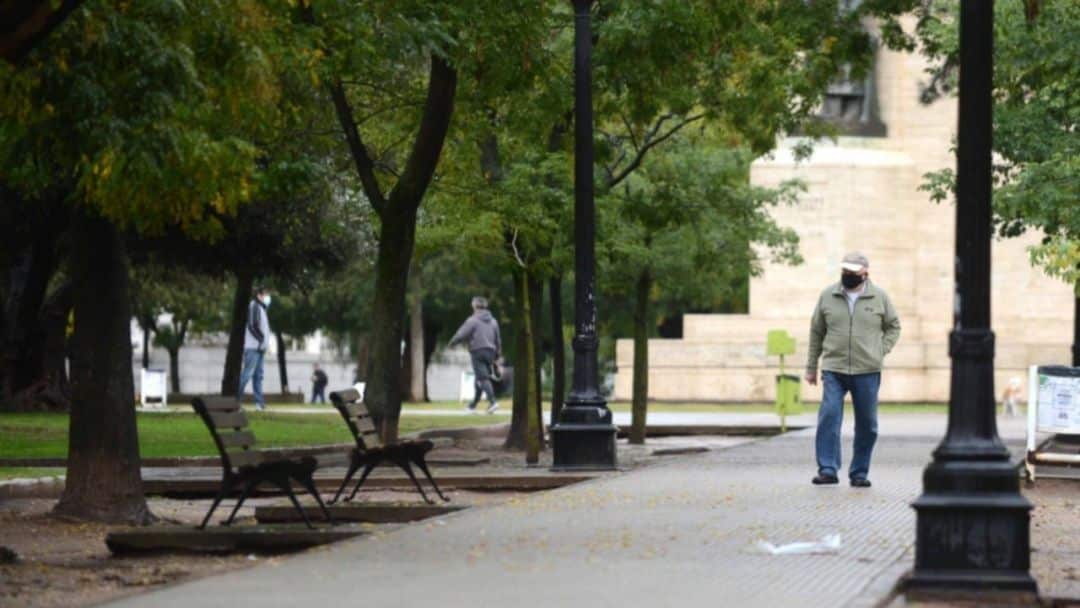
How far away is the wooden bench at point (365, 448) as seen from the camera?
18.6 metres

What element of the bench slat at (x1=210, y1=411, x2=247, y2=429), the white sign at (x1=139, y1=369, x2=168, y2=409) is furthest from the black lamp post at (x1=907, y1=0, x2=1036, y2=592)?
the white sign at (x1=139, y1=369, x2=168, y2=409)

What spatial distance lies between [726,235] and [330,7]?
1602 cm

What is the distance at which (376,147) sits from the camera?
28.5m

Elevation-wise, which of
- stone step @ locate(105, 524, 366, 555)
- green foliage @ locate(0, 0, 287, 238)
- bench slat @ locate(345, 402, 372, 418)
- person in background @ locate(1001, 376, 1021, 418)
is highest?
green foliage @ locate(0, 0, 287, 238)

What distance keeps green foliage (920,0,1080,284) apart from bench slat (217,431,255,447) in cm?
901

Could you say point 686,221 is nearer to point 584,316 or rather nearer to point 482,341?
point 584,316

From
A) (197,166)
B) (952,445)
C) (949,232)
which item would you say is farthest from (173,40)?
(949,232)

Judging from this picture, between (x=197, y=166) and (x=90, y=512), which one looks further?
(x=90, y=512)

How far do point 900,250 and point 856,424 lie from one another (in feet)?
116

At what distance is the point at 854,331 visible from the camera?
2098 cm

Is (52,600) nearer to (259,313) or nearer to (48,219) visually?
(48,219)

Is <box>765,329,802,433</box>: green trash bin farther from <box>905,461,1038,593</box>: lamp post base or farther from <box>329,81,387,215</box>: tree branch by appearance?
<box>905,461,1038,593</box>: lamp post base

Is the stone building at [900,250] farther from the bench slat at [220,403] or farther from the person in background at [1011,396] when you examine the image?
the bench slat at [220,403]

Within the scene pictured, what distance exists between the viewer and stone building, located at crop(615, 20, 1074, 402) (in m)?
55.3
